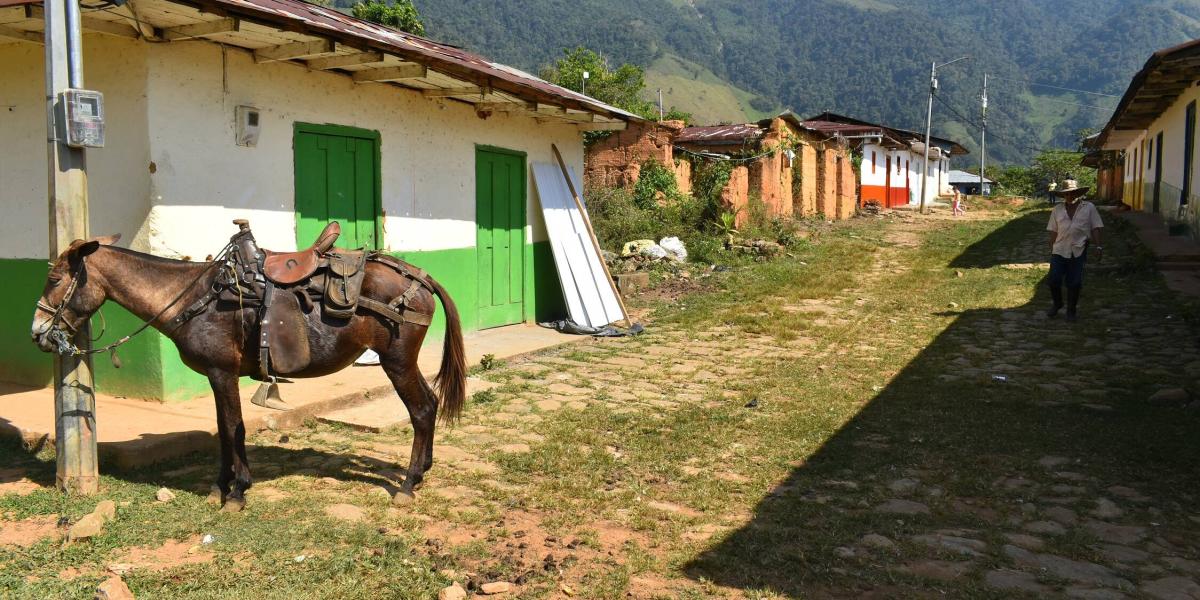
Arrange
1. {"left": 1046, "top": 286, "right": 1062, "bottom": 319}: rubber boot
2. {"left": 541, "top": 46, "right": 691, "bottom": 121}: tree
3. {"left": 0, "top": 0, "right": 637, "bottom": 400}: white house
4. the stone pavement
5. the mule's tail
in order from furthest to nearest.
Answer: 1. {"left": 541, "top": 46, "right": 691, "bottom": 121}: tree
2. {"left": 1046, "top": 286, "right": 1062, "bottom": 319}: rubber boot
3. {"left": 0, "top": 0, "right": 637, "bottom": 400}: white house
4. the stone pavement
5. the mule's tail

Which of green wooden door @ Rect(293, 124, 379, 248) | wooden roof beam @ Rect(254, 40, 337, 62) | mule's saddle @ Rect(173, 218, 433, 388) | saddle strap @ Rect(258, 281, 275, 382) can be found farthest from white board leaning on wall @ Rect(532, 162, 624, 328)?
saddle strap @ Rect(258, 281, 275, 382)

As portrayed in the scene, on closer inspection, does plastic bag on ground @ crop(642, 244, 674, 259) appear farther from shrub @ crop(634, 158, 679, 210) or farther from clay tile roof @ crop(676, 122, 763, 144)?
clay tile roof @ crop(676, 122, 763, 144)

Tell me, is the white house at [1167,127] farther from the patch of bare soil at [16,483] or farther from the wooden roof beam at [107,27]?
the patch of bare soil at [16,483]

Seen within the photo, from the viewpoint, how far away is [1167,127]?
17062 millimetres

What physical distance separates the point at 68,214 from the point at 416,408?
6.51ft

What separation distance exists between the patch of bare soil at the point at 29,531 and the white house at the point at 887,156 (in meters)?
22.4

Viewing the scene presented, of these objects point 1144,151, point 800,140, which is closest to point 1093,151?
point 1144,151

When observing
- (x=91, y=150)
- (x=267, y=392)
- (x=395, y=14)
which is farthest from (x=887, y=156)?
(x=267, y=392)

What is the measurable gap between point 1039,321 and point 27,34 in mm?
10222

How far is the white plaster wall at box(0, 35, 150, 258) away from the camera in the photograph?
20.2ft

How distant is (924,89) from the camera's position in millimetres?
140000

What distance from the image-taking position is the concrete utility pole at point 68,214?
425 cm

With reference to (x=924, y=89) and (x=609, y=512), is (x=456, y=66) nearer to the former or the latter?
(x=609, y=512)

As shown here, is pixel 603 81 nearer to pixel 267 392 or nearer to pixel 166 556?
pixel 267 392
